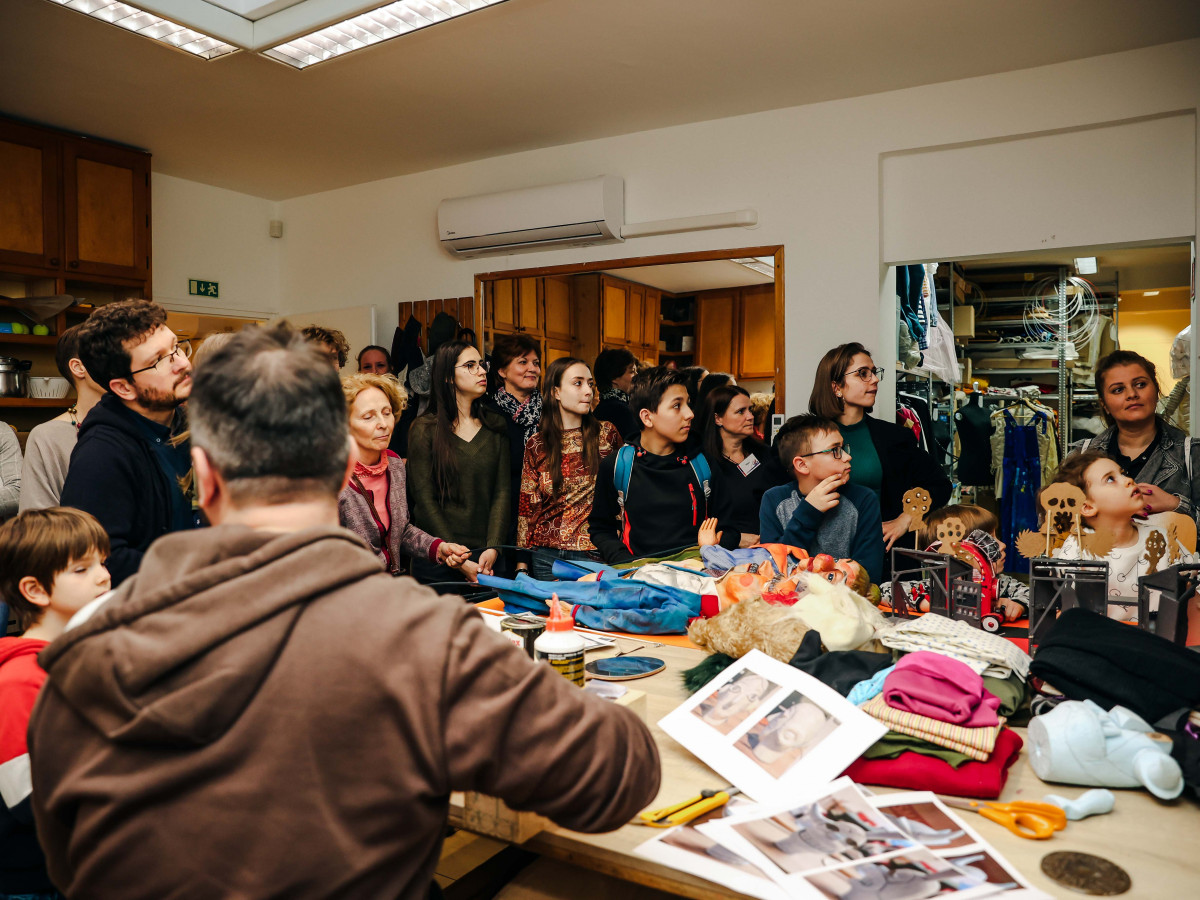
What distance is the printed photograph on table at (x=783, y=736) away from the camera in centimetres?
118

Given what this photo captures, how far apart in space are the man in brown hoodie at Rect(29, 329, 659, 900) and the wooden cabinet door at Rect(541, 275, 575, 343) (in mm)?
4238

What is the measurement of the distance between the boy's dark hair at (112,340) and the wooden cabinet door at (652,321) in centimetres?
306

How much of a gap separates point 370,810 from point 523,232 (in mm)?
4475

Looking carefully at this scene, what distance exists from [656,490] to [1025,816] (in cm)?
201

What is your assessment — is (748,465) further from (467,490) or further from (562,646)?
(562,646)

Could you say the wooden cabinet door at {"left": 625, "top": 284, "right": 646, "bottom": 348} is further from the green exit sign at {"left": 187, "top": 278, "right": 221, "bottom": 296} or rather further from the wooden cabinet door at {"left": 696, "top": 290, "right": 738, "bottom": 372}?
the green exit sign at {"left": 187, "top": 278, "right": 221, "bottom": 296}

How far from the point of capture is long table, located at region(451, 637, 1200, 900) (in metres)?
0.98

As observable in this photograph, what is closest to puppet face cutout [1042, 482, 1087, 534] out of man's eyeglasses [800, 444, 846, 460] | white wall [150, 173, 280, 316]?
man's eyeglasses [800, 444, 846, 460]

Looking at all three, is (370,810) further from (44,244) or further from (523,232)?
(44,244)

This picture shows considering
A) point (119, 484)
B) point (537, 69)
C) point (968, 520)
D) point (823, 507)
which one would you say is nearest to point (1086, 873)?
point (968, 520)

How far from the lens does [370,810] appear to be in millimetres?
718

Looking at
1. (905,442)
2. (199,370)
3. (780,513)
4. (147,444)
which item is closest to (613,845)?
(199,370)

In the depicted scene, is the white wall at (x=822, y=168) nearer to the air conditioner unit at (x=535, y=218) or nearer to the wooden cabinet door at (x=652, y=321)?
the air conditioner unit at (x=535, y=218)

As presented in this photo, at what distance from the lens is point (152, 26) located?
336 cm
